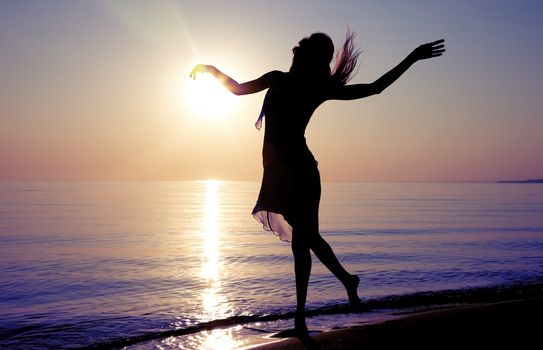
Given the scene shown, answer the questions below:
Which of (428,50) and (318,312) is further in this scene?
(318,312)

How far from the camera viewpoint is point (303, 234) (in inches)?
176

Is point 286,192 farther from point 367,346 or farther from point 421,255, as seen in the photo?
point 421,255

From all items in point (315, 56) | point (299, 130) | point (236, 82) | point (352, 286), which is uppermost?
point (315, 56)

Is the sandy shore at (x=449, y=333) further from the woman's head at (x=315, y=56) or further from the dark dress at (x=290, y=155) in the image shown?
the woman's head at (x=315, y=56)

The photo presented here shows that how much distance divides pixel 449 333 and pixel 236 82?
2683mm

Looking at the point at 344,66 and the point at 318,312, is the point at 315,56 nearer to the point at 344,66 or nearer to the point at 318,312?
the point at 344,66

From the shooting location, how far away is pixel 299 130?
4.52 m

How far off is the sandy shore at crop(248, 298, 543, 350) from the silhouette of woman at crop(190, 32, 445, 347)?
484mm

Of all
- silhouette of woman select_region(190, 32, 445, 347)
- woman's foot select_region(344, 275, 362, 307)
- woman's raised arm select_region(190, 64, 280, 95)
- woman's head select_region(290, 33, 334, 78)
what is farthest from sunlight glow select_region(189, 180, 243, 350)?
woman's head select_region(290, 33, 334, 78)

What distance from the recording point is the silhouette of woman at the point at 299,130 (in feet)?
14.6

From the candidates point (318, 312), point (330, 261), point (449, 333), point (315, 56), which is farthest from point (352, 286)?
point (315, 56)

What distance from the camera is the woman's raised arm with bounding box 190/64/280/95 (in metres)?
4.46

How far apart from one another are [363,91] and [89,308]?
5524 mm

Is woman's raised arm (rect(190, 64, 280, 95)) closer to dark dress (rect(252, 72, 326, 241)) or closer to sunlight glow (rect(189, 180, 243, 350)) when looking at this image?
dark dress (rect(252, 72, 326, 241))
